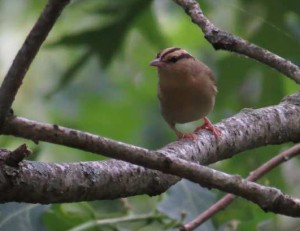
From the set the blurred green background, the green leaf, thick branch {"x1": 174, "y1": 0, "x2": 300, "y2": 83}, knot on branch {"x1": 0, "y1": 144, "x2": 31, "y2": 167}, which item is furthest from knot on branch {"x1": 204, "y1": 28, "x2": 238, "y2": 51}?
the green leaf

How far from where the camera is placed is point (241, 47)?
7.61 feet

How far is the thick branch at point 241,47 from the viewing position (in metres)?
2.32

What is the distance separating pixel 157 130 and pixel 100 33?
2.05 metres

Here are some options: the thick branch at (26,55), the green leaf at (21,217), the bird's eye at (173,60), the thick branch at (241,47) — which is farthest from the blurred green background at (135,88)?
the thick branch at (26,55)

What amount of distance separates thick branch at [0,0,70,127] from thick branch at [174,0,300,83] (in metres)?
0.72

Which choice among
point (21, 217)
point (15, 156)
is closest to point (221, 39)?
point (15, 156)

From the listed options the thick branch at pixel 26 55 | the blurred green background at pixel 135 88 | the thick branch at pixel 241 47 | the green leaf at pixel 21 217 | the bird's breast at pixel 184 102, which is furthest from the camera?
the bird's breast at pixel 184 102

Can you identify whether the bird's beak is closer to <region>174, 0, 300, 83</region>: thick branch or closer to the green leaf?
the green leaf

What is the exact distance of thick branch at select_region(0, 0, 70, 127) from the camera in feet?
5.54

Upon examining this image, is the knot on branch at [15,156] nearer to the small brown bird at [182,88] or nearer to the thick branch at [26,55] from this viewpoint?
the thick branch at [26,55]

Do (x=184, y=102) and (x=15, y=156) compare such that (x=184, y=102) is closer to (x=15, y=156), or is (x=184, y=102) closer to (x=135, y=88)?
(x=15, y=156)

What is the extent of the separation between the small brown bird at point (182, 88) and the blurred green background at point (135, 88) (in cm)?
32

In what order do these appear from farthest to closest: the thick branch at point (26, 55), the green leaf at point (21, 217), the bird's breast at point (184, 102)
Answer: the bird's breast at point (184, 102) → the green leaf at point (21, 217) → the thick branch at point (26, 55)

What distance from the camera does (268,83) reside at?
468cm
